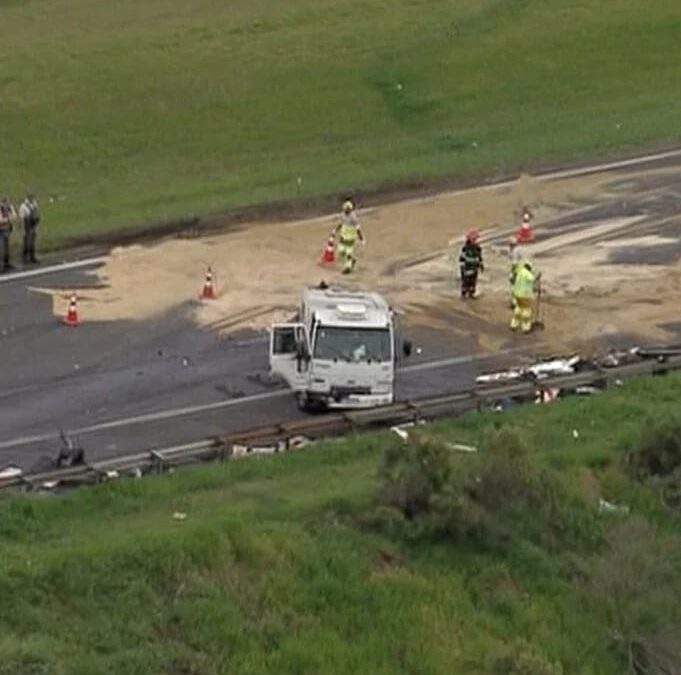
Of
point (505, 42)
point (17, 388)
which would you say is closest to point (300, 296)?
point (17, 388)

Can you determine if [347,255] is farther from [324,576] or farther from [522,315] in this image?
[324,576]

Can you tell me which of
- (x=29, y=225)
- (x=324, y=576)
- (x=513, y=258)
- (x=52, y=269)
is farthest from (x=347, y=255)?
(x=324, y=576)

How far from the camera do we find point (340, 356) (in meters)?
36.3

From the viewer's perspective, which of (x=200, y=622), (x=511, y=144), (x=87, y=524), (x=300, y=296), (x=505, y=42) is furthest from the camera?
(x=505, y=42)

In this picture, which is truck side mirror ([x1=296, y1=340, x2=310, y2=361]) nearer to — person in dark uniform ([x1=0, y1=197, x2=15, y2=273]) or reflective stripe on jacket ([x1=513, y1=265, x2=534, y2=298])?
reflective stripe on jacket ([x1=513, y1=265, x2=534, y2=298])

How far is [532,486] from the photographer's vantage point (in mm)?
32031

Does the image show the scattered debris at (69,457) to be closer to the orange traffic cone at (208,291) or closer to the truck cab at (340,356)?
the truck cab at (340,356)

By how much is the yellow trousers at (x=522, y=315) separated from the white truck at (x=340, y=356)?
4.48 metres

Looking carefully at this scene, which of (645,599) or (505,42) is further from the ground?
(505,42)

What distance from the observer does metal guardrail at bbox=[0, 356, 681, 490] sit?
3188 centimetres

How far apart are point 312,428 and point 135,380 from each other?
4.85m

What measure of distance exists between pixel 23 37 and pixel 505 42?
14.1m

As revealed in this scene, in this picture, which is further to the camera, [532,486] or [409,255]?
[409,255]

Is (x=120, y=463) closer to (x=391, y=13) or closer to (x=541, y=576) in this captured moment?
(x=541, y=576)
